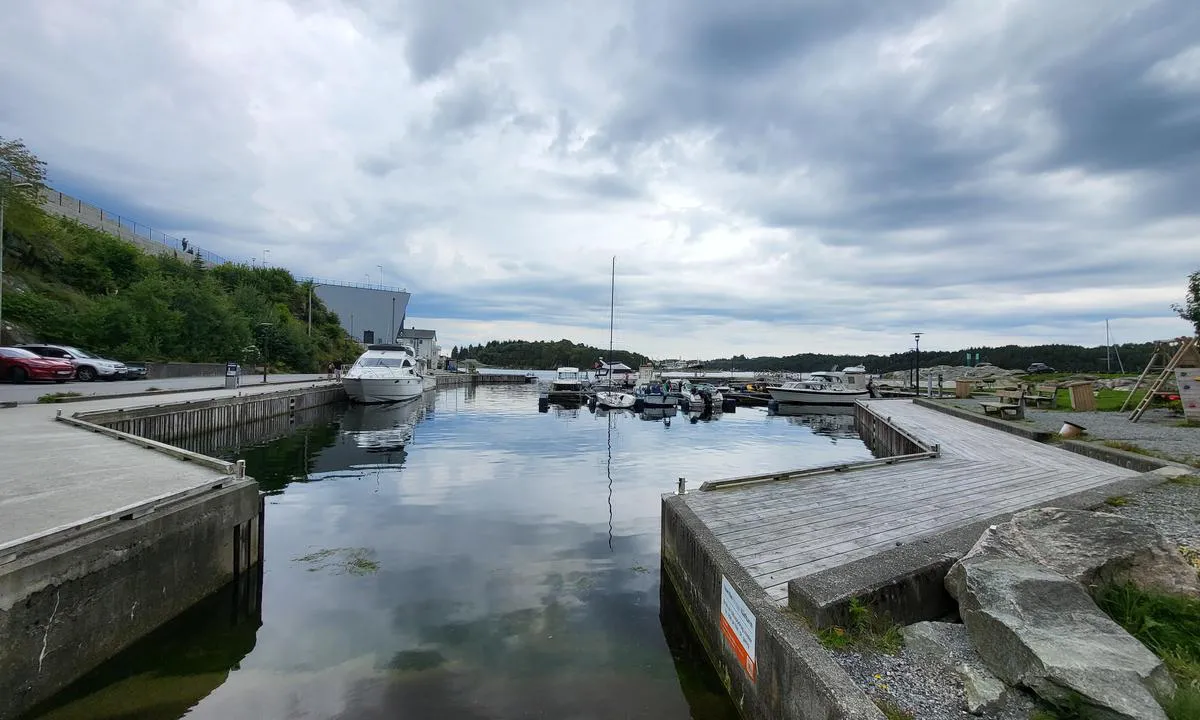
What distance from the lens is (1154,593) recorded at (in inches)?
146

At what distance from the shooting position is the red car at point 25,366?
21.5m

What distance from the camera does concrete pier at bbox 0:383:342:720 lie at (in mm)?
4270

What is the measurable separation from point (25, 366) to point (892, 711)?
30420 mm

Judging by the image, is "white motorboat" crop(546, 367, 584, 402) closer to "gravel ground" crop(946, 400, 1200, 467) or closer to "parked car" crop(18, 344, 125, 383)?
"parked car" crop(18, 344, 125, 383)

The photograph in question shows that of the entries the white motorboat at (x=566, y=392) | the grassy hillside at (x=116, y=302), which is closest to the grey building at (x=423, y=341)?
the grassy hillside at (x=116, y=302)

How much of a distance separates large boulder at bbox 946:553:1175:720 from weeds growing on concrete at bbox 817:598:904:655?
46 cm

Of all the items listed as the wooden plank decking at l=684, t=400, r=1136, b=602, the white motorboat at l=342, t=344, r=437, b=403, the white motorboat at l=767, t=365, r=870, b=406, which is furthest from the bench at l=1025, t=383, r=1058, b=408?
the white motorboat at l=342, t=344, r=437, b=403

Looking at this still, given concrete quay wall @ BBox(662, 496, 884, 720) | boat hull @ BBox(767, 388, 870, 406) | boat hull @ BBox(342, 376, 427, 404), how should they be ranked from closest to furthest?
concrete quay wall @ BBox(662, 496, 884, 720) < boat hull @ BBox(342, 376, 427, 404) < boat hull @ BBox(767, 388, 870, 406)

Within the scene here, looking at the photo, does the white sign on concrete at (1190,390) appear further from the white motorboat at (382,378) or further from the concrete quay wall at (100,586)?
Answer: the white motorboat at (382,378)

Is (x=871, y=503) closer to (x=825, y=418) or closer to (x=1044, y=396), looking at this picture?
(x=1044, y=396)

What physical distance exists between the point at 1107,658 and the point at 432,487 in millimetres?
12302

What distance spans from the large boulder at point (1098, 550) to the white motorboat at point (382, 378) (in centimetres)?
3393

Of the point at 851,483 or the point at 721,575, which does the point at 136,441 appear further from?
the point at 851,483

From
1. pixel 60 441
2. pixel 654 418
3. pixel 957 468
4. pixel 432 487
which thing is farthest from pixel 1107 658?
pixel 654 418
